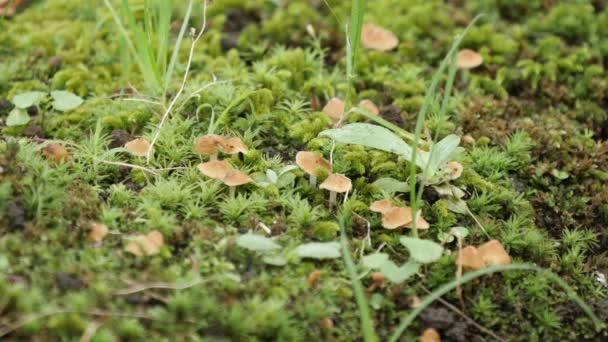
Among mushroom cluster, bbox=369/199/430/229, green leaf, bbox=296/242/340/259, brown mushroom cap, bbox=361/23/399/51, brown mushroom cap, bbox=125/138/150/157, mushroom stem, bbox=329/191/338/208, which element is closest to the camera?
green leaf, bbox=296/242/340/259

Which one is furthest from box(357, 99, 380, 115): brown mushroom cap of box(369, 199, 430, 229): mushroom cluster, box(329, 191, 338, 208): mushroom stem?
box(369, 199, 430, 229): mushroom cluster

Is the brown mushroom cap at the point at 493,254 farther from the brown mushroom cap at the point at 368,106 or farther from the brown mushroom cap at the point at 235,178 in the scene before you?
the brown mushroom cap at the point at 368,106

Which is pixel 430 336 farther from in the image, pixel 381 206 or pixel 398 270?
pixel 381 206

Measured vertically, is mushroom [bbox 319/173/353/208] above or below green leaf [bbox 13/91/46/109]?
below

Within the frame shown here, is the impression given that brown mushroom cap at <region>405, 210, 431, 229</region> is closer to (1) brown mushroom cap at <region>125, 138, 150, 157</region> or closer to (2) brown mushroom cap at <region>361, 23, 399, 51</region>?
(1) brown mushroom cap at <region>125, 138, 150, 157</region>

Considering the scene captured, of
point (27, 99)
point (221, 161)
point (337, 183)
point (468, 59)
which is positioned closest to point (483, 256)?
point (337, 183)

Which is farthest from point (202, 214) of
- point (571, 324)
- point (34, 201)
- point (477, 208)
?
point (571, 324)
